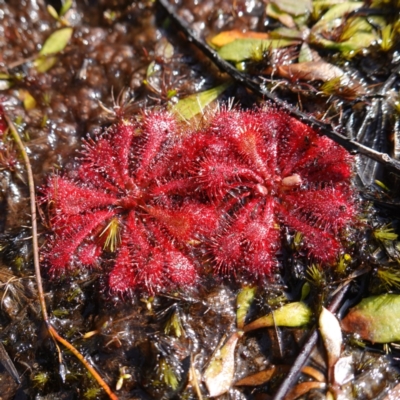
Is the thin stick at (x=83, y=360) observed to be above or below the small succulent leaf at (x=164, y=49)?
below

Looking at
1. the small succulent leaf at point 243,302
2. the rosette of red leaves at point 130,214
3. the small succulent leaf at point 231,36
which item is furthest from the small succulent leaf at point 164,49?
the small succulent leaf at point 243,302

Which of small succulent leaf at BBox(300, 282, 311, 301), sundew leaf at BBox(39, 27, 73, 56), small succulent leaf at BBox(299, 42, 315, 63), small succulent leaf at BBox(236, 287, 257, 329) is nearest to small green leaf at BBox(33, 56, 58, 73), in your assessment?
sundew leaf at BBox(39, 27, 73, 56)

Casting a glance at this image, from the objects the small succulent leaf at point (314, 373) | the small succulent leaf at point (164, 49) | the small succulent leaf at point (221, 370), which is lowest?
the small succulent leaf at point (314, 373)

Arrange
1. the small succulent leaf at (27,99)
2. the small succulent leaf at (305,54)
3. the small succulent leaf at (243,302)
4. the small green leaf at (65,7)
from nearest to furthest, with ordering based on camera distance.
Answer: the small succulent leaf at (243,302) < the small succulent leaf at (305,54) < the small succulent leaf at (27,99) < the small green leaf at (65,7)

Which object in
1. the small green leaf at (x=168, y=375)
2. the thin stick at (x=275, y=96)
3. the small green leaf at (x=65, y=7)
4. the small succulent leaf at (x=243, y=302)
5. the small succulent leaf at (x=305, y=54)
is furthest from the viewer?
the small green leaf at (x=65, y=7)

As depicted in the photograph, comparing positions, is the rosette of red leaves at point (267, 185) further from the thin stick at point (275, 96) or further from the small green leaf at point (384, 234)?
the small green leaf at point (384, 234)

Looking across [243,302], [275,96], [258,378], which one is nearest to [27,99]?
[275,96]

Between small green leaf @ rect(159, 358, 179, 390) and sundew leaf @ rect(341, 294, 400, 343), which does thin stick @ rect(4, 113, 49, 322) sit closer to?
small green leaf @ rect(159, 358, 179, 390)

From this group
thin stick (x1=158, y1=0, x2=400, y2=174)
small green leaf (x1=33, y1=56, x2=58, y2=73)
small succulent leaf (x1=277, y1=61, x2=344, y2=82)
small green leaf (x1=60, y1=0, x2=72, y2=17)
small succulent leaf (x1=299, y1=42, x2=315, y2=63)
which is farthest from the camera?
small green leaf (x1=60, y1=0, x2=72, y2=17)
